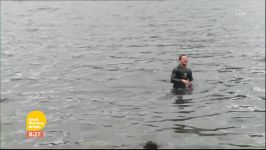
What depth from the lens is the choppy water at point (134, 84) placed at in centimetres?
1580

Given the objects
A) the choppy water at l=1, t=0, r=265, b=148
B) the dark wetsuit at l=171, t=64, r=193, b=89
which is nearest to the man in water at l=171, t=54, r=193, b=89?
the dark wetsuit at l=171, t=64, r=193, b=89

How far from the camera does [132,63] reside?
29406 millimetres

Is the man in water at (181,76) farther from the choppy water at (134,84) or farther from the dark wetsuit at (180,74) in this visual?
the choppy water at (134,84)

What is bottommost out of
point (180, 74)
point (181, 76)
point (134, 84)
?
point (134, 84)

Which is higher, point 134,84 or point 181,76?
point 181,76

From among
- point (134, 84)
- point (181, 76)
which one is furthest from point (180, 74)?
point (134, 84)

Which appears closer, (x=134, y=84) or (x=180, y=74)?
(x=180, y=74)

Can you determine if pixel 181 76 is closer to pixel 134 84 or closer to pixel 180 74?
pixel 180 74

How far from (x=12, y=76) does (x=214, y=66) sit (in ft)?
42.2

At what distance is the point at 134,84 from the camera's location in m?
23.8

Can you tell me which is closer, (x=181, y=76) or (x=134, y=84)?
(x=181, y=76)

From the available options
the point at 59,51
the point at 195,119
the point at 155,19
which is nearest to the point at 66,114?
the point at 195,119

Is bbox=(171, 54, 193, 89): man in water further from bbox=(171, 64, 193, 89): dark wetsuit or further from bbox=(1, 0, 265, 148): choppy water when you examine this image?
bbox=(1, 0, 265, 148): choppy water

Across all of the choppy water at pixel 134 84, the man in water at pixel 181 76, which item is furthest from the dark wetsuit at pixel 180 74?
the choppy water at pixel 134 84
